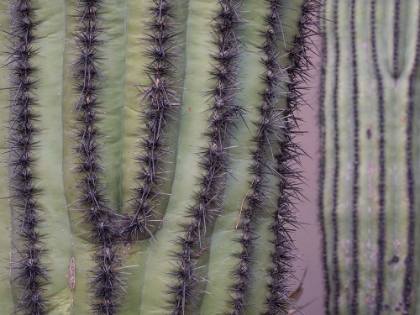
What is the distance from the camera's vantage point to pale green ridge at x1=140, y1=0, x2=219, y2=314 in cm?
100

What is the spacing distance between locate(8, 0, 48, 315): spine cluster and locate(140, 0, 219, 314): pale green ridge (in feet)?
0.69

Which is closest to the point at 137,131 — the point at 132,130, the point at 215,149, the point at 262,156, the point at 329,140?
the point at 132,130

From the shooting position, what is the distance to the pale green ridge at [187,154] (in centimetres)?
100

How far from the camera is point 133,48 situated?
0.98 m

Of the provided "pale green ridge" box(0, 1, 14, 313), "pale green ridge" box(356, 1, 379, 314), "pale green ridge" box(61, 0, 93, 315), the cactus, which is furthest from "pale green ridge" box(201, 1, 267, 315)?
"pale green ridge" box(356, 1, 379, 314)

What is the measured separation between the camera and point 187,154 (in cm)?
100

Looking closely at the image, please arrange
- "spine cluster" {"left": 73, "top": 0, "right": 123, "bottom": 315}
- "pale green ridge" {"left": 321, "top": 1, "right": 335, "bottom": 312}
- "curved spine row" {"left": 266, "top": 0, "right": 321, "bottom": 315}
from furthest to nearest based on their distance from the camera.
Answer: "pale green ridge" {"left": 321, "top": 1, "right": 335, "bottom": 312} < "curved spine row" {"left": 266, "top": 0, "right": 321, "bottom": 315} < "spine cluster" {"left": 73, "top": 0, "right": 123, "bottom": 315}

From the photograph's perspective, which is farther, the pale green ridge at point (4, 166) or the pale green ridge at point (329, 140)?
the pale green ridge at point (329, 140)

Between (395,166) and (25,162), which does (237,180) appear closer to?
(25,162)

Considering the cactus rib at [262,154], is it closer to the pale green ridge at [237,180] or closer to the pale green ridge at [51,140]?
the pale green ridge at [237,180]

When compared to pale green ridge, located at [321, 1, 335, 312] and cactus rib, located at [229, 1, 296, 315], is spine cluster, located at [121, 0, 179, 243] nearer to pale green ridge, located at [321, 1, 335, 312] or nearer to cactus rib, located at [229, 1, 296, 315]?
cactus rib, located at [229, 1, 296, 315]

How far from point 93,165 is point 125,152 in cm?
6

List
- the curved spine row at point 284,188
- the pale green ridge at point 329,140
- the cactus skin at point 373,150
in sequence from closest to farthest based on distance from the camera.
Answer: the curved spine row at point 284,188
the cactus skin at point 373,150
the pale green ridge at point 329,140

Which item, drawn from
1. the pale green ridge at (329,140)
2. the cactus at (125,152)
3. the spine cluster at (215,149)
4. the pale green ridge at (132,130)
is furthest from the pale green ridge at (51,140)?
the pale green ridge at (329,140)
